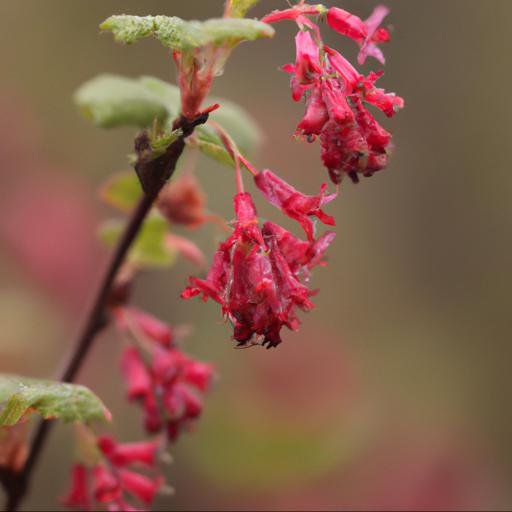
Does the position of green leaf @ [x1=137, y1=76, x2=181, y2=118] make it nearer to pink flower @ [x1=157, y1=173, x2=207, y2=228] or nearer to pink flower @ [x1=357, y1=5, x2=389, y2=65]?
pink flower @ [x1=157, y1=173, x2=207, y2=228]

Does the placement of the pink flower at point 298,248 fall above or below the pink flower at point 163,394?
above

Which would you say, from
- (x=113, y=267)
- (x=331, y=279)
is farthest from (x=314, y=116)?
(x=331, y=279)

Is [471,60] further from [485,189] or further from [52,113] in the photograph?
[52,113]

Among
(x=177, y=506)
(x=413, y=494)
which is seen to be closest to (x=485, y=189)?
(x=413, y=494)

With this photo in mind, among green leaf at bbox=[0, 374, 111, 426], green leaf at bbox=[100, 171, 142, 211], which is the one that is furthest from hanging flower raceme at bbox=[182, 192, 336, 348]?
green leaf at bbox=[100, 171, 142, 211]

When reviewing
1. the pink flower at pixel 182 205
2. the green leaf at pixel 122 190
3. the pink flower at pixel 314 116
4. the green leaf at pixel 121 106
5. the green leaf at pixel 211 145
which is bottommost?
the green leaf at pixel 122 190

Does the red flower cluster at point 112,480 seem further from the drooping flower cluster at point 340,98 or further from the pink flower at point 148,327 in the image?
the drooping flower cluster at point 340,98

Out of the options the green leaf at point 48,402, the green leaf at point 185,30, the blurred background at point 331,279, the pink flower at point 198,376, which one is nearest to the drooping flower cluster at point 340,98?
the green leaf at point 185,30
